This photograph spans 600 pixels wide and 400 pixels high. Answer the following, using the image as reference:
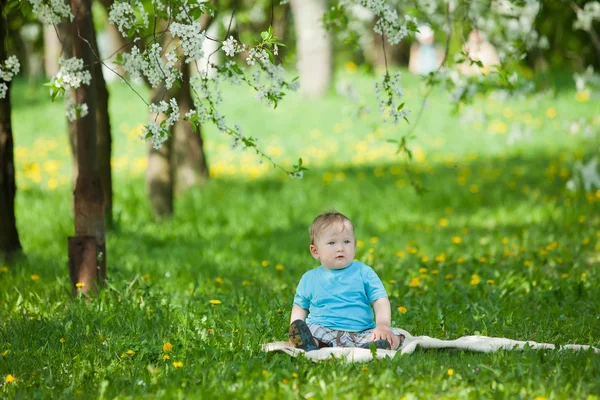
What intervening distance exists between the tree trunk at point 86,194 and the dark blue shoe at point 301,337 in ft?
4.92

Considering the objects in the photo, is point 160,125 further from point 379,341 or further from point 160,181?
point 160,181

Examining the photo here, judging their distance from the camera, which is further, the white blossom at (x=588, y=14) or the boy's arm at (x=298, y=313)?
the white blossom at (x=588, y=14)

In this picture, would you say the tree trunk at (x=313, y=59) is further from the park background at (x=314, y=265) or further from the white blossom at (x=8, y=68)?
the white blossom at (x=8, y=68)

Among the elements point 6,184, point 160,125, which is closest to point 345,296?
point 160,125

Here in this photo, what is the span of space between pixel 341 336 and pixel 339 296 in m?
0.20

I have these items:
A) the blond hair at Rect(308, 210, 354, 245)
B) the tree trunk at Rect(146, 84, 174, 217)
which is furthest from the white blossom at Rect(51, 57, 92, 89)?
the tree trunk at Rect(146, 84, 174, 217)

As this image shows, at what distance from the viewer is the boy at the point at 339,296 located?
383 cm

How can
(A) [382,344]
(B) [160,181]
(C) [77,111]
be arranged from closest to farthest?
(A) [382,344] < (C) [77,111] < (B) [160,181]

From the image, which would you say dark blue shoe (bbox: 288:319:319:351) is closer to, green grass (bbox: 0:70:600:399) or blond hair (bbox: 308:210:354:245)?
green grass (bbox: 0:70:600:399)

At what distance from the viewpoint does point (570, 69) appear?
18984 mm

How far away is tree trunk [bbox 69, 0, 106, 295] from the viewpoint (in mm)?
4680

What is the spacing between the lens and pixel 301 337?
12.3 ft

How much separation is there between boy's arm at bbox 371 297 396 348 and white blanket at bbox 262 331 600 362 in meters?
0.08

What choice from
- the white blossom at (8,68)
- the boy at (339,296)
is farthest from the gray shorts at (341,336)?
the white blossom at (8,68)
